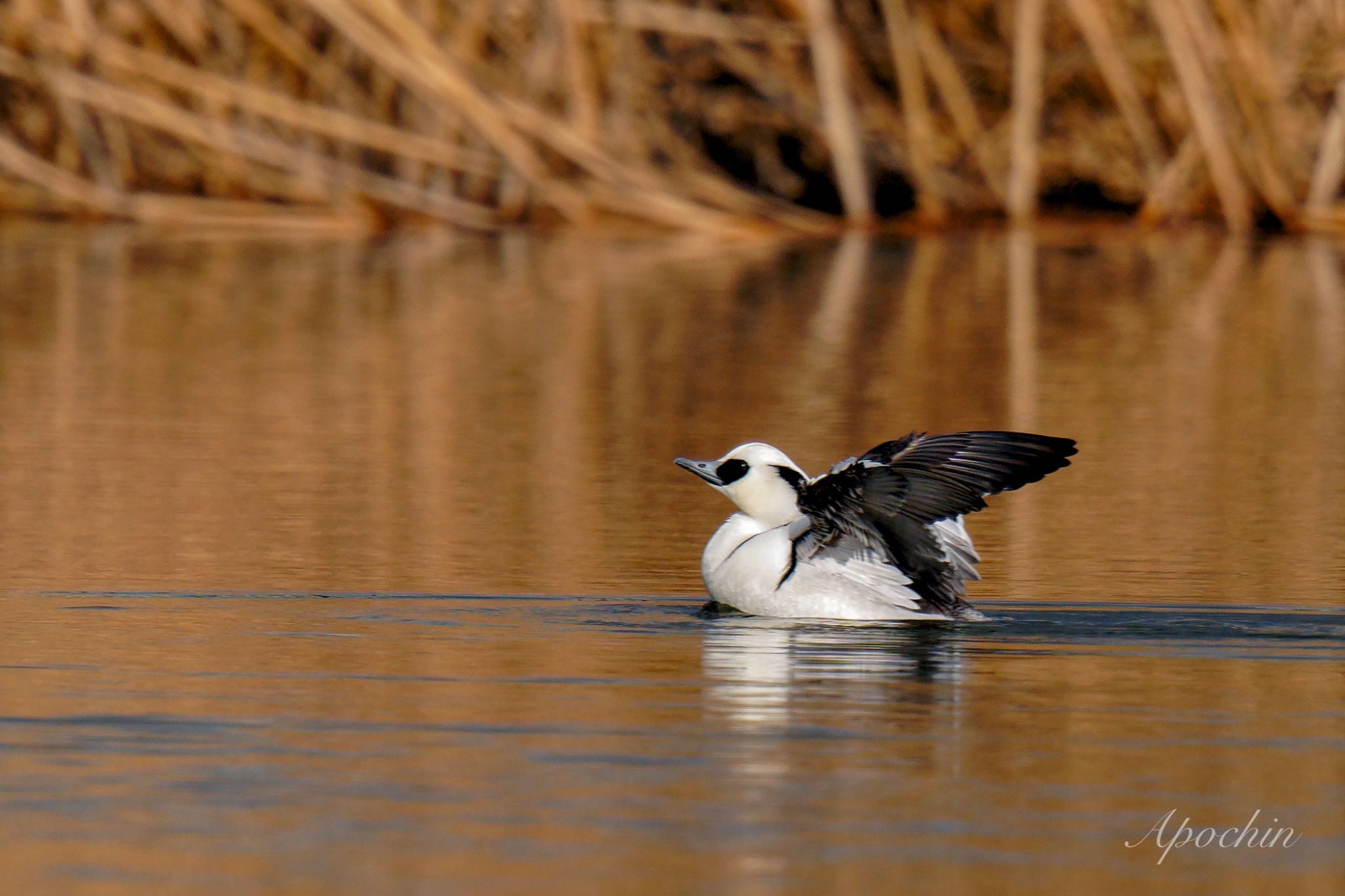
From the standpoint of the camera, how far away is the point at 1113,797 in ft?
13.1

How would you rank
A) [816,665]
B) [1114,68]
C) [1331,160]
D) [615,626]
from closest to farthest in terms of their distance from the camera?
[816,665]
[615,626]
[1114,68]
[1331,160]

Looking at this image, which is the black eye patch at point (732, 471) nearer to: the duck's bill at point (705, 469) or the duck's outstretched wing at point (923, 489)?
the duck's bill at point (705, 469)

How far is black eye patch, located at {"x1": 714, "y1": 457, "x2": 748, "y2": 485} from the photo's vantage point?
20.2ft

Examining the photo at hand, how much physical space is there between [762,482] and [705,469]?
17 centimetres

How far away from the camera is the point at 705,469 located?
6215mm

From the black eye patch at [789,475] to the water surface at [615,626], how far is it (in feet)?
1.15

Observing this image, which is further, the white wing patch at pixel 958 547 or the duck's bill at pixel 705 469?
the duck's bill at pixel 705 469

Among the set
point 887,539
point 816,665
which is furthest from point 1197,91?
point 816,665

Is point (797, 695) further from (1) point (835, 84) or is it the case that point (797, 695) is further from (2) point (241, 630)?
(1) point (835, 84)

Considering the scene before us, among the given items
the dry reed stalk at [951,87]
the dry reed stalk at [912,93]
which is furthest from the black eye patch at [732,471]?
the dry reed stalk at [951,87]

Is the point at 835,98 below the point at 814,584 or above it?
above

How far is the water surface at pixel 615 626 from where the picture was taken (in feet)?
Answer: 12.3
